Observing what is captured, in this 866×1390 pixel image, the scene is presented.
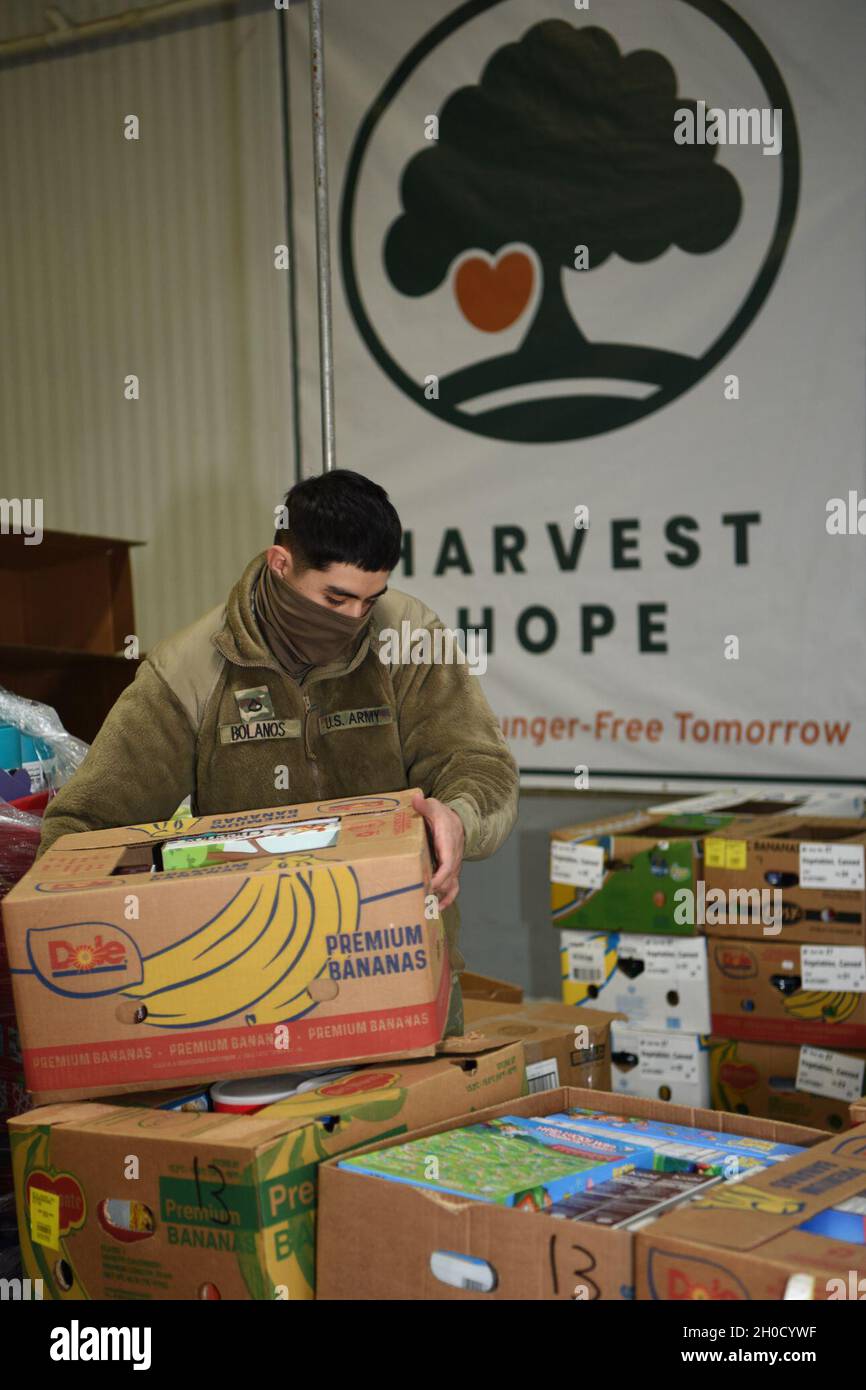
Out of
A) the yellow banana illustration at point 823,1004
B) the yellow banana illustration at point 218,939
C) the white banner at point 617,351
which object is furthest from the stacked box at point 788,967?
the yellow banana illustration at point 218,939

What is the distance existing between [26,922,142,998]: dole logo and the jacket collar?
53cm

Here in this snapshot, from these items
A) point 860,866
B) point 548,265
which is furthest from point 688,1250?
point 548,265

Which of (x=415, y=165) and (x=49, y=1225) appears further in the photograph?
(x=415, y=165)

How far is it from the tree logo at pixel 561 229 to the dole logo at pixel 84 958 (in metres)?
2.99

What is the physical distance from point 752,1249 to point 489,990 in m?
1.93

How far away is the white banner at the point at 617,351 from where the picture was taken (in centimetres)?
385

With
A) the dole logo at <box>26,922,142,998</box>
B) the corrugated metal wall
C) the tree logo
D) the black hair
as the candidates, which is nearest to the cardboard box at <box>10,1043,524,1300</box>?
the dole logo at <box>26,922,142,998</box>

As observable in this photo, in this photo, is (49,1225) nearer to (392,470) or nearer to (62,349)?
(392,470)

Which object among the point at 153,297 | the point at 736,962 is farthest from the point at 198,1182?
the point at 153,297

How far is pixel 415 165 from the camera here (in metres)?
4.38

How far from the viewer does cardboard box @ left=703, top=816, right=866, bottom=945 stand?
3090 millimetres

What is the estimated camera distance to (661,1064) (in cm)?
330

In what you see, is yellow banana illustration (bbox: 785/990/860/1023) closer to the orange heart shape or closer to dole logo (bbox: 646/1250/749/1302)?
dole logo (bbox: 646/1250/749/1302)
